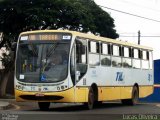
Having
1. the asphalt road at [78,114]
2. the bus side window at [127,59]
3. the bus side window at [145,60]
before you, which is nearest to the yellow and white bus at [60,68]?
the asphalt road at [78,114]

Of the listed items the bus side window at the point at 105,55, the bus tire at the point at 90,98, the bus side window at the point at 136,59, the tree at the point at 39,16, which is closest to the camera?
the bus tire at the point at 90,98

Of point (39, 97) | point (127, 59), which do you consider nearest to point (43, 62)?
point (39, 97)

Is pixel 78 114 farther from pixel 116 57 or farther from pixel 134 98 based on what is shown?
pixel 134 98

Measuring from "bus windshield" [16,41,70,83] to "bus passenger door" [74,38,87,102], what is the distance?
1.87 ft

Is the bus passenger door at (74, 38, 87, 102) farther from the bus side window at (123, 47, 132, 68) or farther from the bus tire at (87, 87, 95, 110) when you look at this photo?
the bus side window at (123, 47, 132, 68)

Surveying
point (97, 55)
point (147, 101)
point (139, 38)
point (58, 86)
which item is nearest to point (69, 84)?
point (58, 86)

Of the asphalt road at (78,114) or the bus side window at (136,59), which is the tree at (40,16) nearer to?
the bus side window at (136,59)

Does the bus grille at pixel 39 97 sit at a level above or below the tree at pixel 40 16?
below

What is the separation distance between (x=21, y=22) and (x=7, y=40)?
188cm

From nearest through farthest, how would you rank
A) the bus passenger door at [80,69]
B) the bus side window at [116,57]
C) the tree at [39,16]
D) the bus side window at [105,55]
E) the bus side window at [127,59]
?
1. the bus passenger door at [80,69]
2. the bus side window at [105,55]
3. the bus side window at [116,57]
4. the bus side window at [127,59]
5. the tree at [39,16]

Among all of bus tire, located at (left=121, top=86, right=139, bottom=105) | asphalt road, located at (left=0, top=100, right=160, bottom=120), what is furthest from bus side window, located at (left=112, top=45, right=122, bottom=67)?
asphalt road, located at (left=0, top=100, right=160, bottom=120)

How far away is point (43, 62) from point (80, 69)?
5.12 ft

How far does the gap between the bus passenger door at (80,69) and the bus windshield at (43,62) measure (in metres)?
0.57

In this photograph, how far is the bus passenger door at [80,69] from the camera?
73.4 feet
